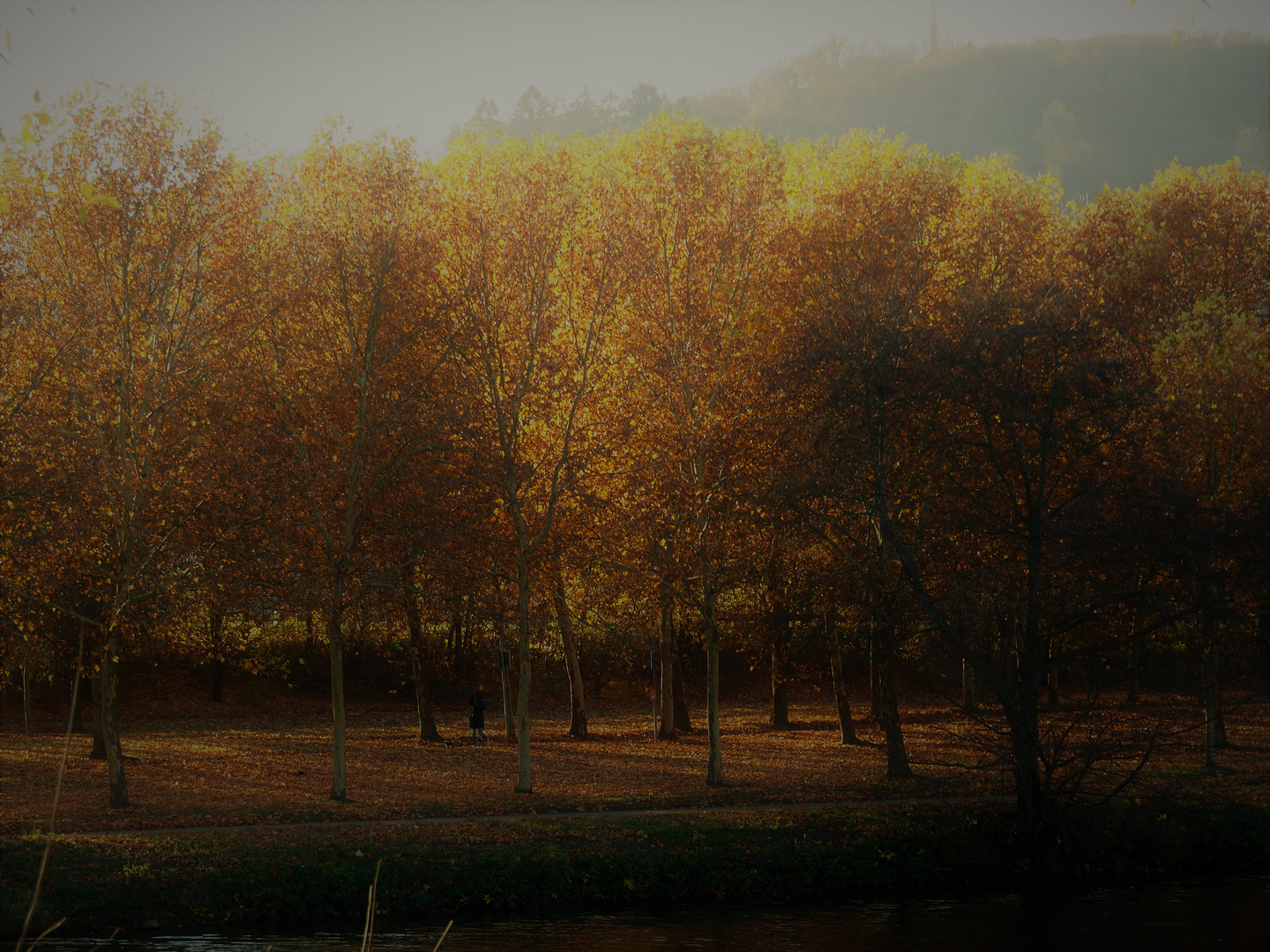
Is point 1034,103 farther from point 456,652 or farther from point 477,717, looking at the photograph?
point 477,717

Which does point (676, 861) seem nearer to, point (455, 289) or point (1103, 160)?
point (455, 289)

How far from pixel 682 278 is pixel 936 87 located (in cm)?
17788

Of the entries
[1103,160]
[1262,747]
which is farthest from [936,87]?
[1262,747]

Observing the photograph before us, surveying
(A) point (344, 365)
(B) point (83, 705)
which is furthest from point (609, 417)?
(B) point (83, 705)

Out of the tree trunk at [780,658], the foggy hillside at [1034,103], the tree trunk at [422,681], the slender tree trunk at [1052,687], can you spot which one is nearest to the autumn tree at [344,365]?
the tree trunk at [422,681]

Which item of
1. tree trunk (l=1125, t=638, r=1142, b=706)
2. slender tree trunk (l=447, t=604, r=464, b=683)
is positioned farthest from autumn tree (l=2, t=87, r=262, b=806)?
slender tree trunk (l=447, t=604, r=464, b=683)

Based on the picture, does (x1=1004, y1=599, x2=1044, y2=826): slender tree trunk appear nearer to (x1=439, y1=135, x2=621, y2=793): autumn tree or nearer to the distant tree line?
the distant tree line

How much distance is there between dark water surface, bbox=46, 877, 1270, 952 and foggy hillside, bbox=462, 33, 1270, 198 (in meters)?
107

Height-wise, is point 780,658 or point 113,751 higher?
point 780,658

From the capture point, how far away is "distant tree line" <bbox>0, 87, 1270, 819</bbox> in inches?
779

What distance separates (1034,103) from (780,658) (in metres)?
165

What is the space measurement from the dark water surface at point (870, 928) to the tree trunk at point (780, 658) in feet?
24.8

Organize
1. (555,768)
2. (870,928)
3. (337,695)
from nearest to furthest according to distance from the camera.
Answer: (870,928), (337,695), (555,768)

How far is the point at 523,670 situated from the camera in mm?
23844
